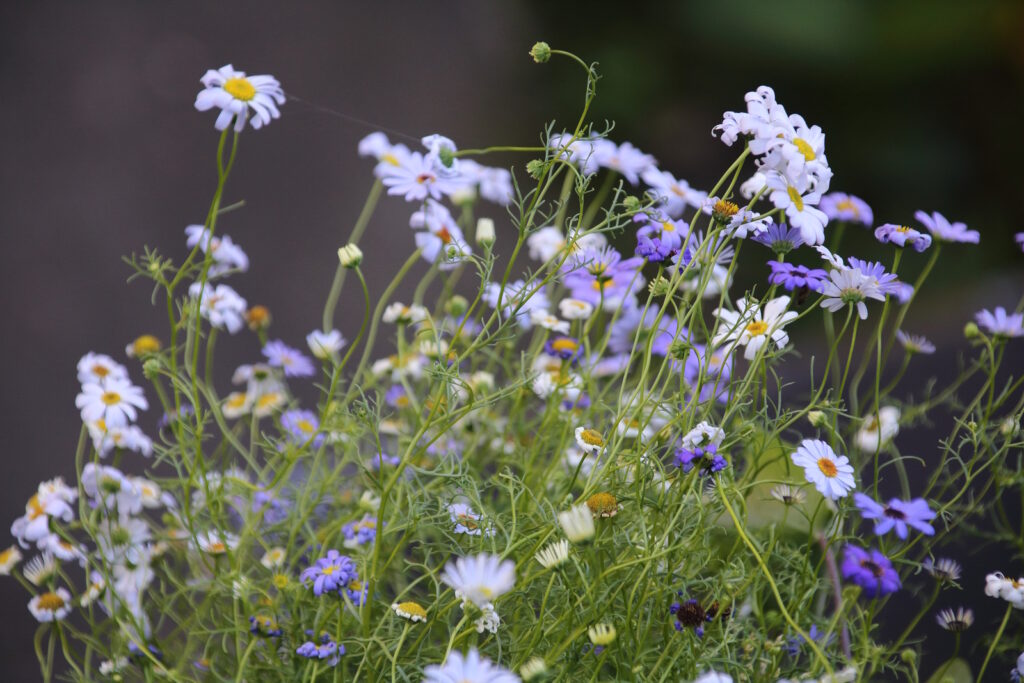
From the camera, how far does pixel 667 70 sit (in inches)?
76.9

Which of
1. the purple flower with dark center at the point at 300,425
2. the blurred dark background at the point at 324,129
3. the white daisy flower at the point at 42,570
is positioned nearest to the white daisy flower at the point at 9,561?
the white daisy flower at the point at 42,570

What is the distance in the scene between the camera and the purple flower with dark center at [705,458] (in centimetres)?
42

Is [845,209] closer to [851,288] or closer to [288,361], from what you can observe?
[851,288]

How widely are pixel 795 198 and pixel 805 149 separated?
0.03m

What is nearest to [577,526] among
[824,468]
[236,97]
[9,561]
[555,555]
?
[555,555]

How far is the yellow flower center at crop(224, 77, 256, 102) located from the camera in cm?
46

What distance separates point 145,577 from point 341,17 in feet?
6.66

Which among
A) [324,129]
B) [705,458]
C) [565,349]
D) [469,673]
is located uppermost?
[324,129]

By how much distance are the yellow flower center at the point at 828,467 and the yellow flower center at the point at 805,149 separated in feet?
0.40

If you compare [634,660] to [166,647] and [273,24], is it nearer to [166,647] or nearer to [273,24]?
[166,647]

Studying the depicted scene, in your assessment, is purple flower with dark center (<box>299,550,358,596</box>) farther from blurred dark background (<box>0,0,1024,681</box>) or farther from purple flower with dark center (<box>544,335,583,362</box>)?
blurred dark background (<box>0,0,1024,681</box>)

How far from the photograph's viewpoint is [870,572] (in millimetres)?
416

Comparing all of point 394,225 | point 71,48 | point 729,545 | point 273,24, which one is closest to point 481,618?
point 729,545

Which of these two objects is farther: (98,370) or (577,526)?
(98,370)
